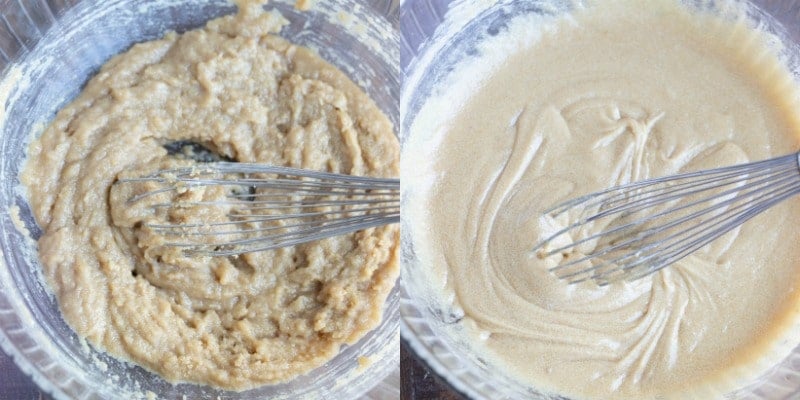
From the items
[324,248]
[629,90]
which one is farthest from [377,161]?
[629,90]

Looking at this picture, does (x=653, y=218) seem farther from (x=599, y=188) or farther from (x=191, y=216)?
(x=191, y=216)

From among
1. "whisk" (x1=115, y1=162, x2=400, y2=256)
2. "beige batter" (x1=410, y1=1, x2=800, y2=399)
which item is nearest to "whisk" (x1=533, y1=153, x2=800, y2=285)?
"beige batter" (x1=410, y1=1, x2=800, y2=399)

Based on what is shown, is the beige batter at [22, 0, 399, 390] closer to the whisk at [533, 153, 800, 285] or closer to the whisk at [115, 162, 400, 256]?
the whisk at [115, 162, 400, 256]

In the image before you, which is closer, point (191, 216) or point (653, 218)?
point (653, 218)

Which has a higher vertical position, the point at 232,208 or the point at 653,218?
the point at 232,208

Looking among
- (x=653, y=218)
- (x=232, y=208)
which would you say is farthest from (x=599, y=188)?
(x=232, y=208)

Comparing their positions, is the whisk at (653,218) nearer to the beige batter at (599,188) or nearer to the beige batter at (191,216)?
the beige batter at (599,188)
